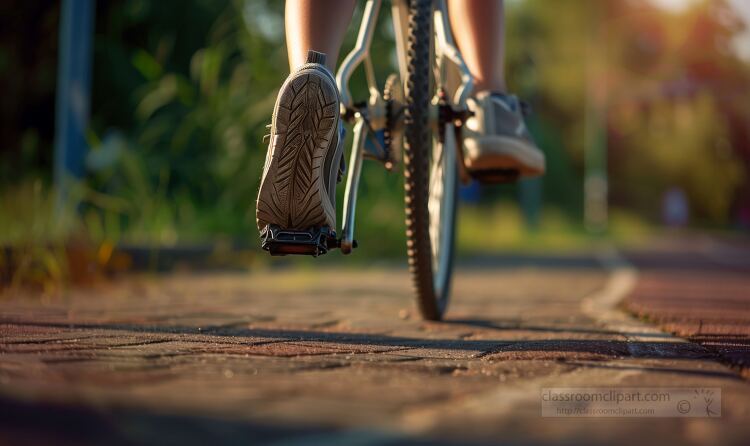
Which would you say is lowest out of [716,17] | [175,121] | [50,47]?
[175,121]

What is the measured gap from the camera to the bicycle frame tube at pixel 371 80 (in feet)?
10.2

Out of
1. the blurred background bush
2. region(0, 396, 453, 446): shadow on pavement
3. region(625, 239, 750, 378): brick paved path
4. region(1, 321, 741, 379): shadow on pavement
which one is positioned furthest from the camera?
the blurred background bush

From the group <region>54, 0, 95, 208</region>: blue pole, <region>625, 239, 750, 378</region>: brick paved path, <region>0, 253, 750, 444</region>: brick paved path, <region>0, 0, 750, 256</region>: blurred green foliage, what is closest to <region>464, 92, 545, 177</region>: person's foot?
<region>0, 253, 750, 444</region>: brick paved path

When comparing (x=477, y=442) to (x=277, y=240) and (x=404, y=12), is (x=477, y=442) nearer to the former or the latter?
(x=277, y=240)

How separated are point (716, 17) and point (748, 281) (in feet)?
130

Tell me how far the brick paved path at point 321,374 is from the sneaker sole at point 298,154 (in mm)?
378

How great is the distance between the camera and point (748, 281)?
26.2 ft

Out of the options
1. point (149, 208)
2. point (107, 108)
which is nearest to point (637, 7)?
point (107, 108)

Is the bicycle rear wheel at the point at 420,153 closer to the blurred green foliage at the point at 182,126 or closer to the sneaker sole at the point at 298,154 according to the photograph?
the sneaker sole at the point at 298,154

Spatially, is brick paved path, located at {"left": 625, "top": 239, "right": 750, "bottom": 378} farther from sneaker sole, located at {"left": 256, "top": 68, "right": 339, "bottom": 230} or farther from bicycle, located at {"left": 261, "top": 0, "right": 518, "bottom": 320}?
sneaker sole, located at {"left": 256, "top": 68, "right": 339, "bottom": 230}

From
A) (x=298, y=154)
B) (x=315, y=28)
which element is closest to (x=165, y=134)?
(x=315, y=28)

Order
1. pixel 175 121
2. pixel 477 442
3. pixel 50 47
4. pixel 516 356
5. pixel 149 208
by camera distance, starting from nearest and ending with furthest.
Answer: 1. pixel 477 442
2. pixel 516 356
3. pixel 149 208
4. pixel 175 121
5. pixel 50 47

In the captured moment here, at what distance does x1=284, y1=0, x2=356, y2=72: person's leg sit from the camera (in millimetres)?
3002

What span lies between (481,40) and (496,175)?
489mm
